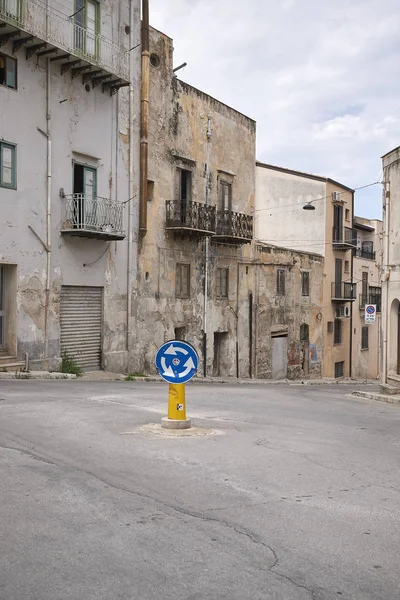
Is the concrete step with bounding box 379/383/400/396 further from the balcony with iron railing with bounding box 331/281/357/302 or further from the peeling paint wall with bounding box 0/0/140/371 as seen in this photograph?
the balcony with iron railing with bounding box 331/281/357/302

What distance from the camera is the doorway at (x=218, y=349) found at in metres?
28.2

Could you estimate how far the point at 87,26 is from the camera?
20.5 metres

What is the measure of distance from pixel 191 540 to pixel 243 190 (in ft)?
85.7

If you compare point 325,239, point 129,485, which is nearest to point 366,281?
point 325,239

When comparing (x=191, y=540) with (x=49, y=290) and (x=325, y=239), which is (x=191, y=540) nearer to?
(x=49, y=290)

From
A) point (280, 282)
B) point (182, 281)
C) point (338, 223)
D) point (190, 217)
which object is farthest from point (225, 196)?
point (338, 223)

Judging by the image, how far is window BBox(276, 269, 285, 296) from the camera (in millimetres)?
31438

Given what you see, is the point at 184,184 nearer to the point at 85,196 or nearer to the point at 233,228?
the point at 233,228

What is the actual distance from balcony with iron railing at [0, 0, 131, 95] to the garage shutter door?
255 inches

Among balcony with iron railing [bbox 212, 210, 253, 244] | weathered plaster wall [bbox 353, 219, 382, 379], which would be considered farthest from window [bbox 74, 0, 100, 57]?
weathered plaster wall [bbox 353, 219, 382, 379]

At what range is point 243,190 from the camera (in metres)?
29.9

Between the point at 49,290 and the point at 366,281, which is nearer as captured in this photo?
the point at 49,290

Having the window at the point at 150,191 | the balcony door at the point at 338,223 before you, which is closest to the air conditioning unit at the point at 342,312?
the balcony door at the point at 338,223

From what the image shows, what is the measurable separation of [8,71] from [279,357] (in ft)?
60.4
